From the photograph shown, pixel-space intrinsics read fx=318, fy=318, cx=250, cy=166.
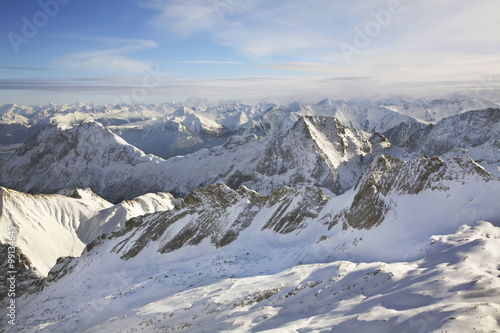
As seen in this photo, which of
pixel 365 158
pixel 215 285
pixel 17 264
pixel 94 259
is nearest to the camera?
pixel 215 285

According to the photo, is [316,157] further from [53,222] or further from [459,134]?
[53,222]

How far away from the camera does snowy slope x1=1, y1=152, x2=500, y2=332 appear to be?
18.0 metres

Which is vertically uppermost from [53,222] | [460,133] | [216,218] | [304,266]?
[304,266]

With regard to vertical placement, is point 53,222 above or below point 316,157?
below

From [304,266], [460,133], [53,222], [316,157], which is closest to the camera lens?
[304,266]

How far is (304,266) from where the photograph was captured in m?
30.7

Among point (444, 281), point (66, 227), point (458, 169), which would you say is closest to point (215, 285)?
point (444, 281)

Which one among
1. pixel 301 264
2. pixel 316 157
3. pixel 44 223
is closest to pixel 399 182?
pixel 301 264

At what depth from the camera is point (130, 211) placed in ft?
382

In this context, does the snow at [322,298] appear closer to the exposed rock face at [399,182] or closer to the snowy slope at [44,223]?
the exposed rock face at [399,182]

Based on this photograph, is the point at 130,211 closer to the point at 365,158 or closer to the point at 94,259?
the point at 94,259

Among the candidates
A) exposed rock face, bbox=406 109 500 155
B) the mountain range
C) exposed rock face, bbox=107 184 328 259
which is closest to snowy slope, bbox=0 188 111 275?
the mountain range

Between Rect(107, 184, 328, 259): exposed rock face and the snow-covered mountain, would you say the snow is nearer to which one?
Rect(107, 184, 328, 259): exposed rock face

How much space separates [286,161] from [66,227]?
89665 millimetres
